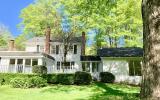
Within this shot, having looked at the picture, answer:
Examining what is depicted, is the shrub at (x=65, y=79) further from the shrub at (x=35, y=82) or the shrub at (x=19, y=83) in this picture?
the shrub at (x=19, y=83)

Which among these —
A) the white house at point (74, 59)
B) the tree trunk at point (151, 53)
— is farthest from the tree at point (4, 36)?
the tree trunk at point (151, 53)

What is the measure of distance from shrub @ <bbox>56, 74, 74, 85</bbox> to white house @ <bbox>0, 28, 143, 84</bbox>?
7958 mm

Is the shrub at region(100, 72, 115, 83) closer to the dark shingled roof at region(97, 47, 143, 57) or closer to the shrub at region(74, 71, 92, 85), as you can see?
the dark shingled roof at region(97, 47, 143, 57)

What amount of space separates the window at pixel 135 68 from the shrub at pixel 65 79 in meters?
9.79

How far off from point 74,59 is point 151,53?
42.4 m

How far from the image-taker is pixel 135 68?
35.8 m

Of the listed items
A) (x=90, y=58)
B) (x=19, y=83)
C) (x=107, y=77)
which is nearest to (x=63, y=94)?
(x=19, y=83)

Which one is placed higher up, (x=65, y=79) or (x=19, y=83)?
(x=65, y=79)

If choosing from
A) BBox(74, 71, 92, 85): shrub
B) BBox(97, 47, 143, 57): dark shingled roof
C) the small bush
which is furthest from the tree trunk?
BBox(97, 47, 143, 57): dark shingled roof

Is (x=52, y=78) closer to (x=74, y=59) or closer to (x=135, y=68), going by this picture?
(x=135, y=68)

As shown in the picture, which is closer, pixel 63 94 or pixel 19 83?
pixel 63 94

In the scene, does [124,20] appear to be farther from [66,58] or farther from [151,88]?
[151,88]

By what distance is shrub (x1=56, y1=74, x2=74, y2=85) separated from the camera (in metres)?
28.8

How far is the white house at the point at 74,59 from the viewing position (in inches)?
A: 1411
